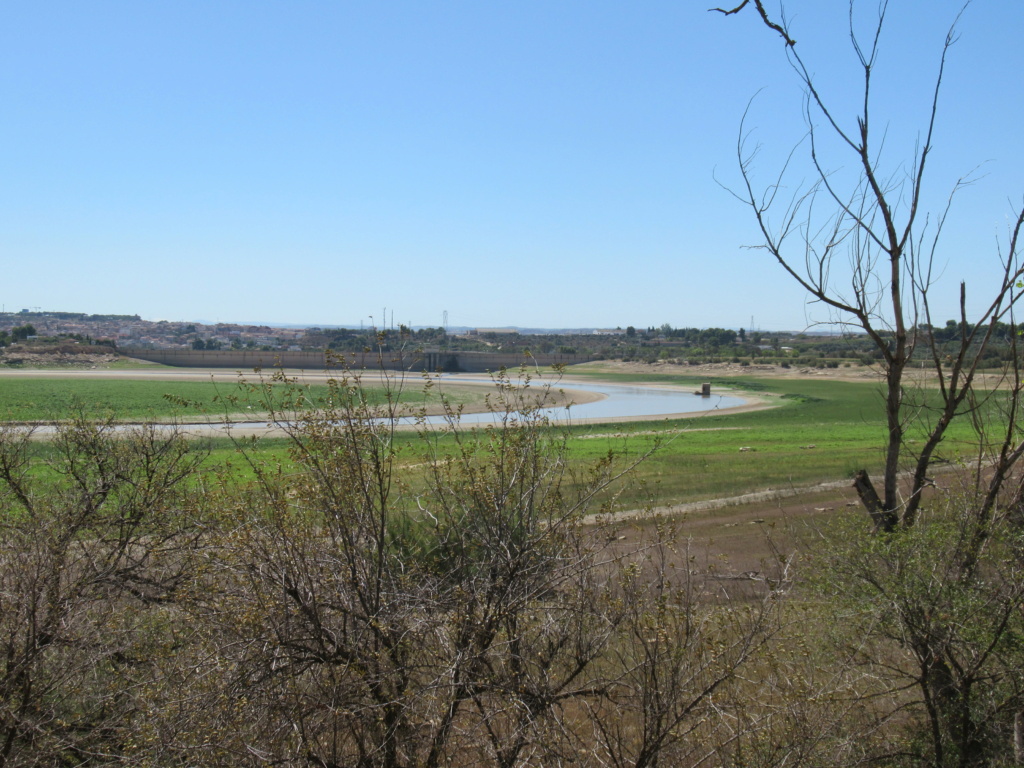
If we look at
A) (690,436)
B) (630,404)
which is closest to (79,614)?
(690,436)

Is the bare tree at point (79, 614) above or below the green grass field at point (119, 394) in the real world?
above

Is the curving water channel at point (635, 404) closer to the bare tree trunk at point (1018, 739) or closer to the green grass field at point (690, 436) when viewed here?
the green grass field at point (690, 436)

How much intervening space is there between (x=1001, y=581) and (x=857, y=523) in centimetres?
135

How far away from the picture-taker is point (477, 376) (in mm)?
109625

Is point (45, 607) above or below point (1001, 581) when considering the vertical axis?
below

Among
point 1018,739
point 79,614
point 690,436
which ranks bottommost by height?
point 690,436


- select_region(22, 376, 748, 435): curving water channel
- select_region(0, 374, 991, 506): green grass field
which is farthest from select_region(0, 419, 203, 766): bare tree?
select_region(22, 376, 748, 435): curving water channel

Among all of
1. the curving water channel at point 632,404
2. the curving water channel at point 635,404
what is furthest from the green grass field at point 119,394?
the curving water channel at point 635,404

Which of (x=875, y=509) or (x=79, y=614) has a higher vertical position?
(x=875, y=509)

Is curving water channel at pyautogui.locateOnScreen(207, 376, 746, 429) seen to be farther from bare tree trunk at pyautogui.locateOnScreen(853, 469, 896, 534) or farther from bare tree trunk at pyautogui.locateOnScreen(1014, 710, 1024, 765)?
bare tree trunk at pyautogui.locateOnScreen(1014, 710, 1024, 765)

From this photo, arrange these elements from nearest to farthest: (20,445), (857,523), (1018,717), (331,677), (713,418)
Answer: (331,677) < (1018,717) < (857,523) < (20,445) < (713,418)

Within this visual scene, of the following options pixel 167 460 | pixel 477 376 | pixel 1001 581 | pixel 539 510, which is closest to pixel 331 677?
pixel 539 510

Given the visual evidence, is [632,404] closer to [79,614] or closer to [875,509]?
[875,509]

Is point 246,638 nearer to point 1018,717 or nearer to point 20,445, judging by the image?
point 1018,717
